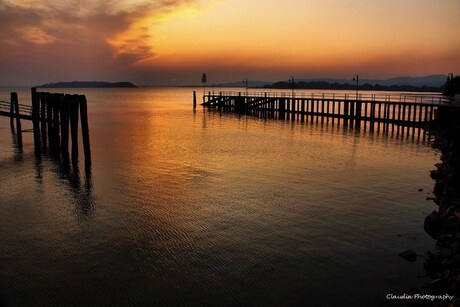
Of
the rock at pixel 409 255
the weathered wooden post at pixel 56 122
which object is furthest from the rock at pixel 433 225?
the weathered wooden post at pixel 56 122

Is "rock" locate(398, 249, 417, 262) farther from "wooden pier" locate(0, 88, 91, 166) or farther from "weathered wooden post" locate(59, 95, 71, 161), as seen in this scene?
"weathered wooden post" locate(59, 95, 71, 161)

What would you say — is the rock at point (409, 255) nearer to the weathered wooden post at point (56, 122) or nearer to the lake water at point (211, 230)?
the lake water at point (211, 230)

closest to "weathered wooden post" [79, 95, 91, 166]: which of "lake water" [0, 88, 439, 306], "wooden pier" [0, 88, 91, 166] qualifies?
"wooden pier" [0, 88, 91, 166]

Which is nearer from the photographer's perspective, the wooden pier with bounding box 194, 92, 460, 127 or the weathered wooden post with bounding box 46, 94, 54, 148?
the weathered wooden post with bounding box 46, 94, 54, 148

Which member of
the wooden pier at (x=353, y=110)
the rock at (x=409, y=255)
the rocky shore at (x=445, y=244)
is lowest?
the rock at (x=409, y=255)

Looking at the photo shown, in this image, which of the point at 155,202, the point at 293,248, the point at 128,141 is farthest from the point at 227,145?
the point at 293,248

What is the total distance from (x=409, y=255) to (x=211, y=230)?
5.63m

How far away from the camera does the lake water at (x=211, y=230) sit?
8.78m

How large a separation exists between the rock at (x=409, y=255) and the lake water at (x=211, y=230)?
0.89 feet

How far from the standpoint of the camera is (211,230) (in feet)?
39.7

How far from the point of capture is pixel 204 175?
19.6m

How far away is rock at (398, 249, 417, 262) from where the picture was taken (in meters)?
10.2

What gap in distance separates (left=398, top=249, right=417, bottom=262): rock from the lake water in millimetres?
273

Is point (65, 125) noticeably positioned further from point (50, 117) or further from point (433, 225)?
point (433, 225)
